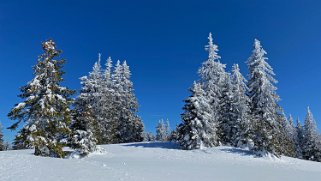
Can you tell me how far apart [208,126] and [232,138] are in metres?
9.57

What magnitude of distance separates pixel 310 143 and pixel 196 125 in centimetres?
3986

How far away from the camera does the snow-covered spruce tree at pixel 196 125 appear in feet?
100.0

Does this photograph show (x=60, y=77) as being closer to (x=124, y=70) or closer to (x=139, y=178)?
(x=139, y=178)

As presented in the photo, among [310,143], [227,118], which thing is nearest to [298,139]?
[310,143]

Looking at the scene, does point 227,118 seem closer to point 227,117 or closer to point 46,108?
point 227,117

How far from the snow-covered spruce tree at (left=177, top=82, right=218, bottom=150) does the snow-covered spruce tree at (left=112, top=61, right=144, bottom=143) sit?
17767 mm

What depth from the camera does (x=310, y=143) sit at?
60094 millimetres

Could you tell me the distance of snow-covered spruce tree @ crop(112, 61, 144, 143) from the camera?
1909 inches

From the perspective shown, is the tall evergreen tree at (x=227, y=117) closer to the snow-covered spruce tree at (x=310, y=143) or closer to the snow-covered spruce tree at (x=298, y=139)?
the snow-covered spruce tree at (x=310, y=143)

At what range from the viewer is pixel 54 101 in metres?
25.2

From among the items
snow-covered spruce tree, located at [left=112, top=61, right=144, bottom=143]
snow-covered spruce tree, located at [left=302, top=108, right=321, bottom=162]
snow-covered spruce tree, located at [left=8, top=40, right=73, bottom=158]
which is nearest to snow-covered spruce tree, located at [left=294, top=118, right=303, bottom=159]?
Answer: snow-covered spruce tree, located at [left=302, top=108, right=321, bottom=162]

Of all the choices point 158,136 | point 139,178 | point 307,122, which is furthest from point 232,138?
point 158,136

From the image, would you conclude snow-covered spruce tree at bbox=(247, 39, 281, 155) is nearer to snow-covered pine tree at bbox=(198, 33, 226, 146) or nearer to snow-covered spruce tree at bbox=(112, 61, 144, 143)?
snow-covered pine tree at bbox=(198, 33, 226, 146)

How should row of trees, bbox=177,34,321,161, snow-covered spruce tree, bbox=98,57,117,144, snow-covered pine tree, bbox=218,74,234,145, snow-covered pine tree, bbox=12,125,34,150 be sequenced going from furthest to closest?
snow-covered spruce tree, bbox=98,57,117,144, snow-covered pine tree, bbox=218,74,234,145, row of trees, bbox=177,34,321,161, snow-covered pine tree, bbox=12,125,34,150
